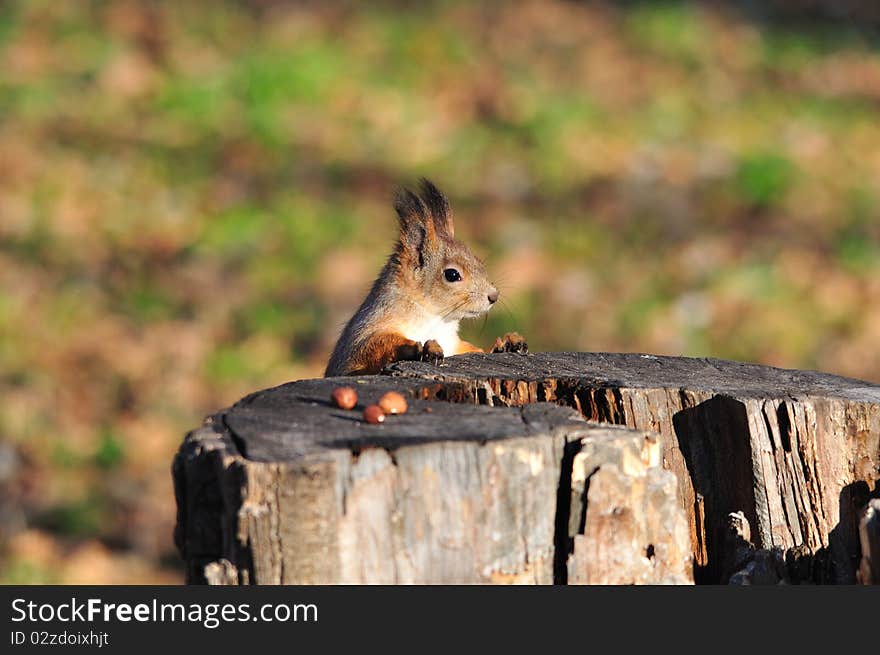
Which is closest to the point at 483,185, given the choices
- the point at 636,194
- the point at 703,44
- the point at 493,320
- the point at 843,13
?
the point at 636,194

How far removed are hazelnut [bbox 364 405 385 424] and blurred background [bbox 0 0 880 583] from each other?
7.93 feet

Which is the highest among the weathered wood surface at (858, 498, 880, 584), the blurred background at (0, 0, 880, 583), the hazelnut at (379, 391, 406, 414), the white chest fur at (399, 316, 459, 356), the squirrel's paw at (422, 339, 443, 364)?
the blurred background at (0, 0, 880, 583)

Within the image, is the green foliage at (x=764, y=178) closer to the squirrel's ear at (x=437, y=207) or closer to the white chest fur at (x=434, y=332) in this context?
the squirrel's ear at (x=437, y=207)

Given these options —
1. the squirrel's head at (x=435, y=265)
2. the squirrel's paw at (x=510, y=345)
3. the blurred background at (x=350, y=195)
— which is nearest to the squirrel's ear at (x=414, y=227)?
the squirrel's head at (x=435, y=265)

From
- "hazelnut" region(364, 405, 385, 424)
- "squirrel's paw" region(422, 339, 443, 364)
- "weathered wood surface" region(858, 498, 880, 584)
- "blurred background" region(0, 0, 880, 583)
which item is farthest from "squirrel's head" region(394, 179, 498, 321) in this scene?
"weathered wood surface" region(858, 498, 880, 584)

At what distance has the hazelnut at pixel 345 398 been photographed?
2711mm

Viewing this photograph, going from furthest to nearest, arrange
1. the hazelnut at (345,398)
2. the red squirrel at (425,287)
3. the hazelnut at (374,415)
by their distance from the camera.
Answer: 1. the red squirrel at (425,287)
2. the hazelnut at (345,398)
3. the hazelnut at (374,415)

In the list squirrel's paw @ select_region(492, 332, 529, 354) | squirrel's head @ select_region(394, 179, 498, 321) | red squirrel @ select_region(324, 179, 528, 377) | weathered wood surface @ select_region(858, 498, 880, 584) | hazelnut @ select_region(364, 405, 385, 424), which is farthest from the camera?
squirrel's head @ select_region(394, 179, 498, 321)

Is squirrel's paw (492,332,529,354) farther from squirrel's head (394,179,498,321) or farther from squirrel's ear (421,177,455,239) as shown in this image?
squirrel's ear (421,177,455,239)

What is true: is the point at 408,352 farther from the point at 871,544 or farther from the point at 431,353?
the point at 871,544

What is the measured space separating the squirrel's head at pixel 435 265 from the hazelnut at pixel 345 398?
4.97 feet

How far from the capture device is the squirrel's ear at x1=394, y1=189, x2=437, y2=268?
4.29m

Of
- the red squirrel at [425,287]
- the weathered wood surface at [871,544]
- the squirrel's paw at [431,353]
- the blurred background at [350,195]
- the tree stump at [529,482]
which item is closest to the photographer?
the tree stump at [529,482]

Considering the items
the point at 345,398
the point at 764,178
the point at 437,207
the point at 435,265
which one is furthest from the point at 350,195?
the point at 345,398
